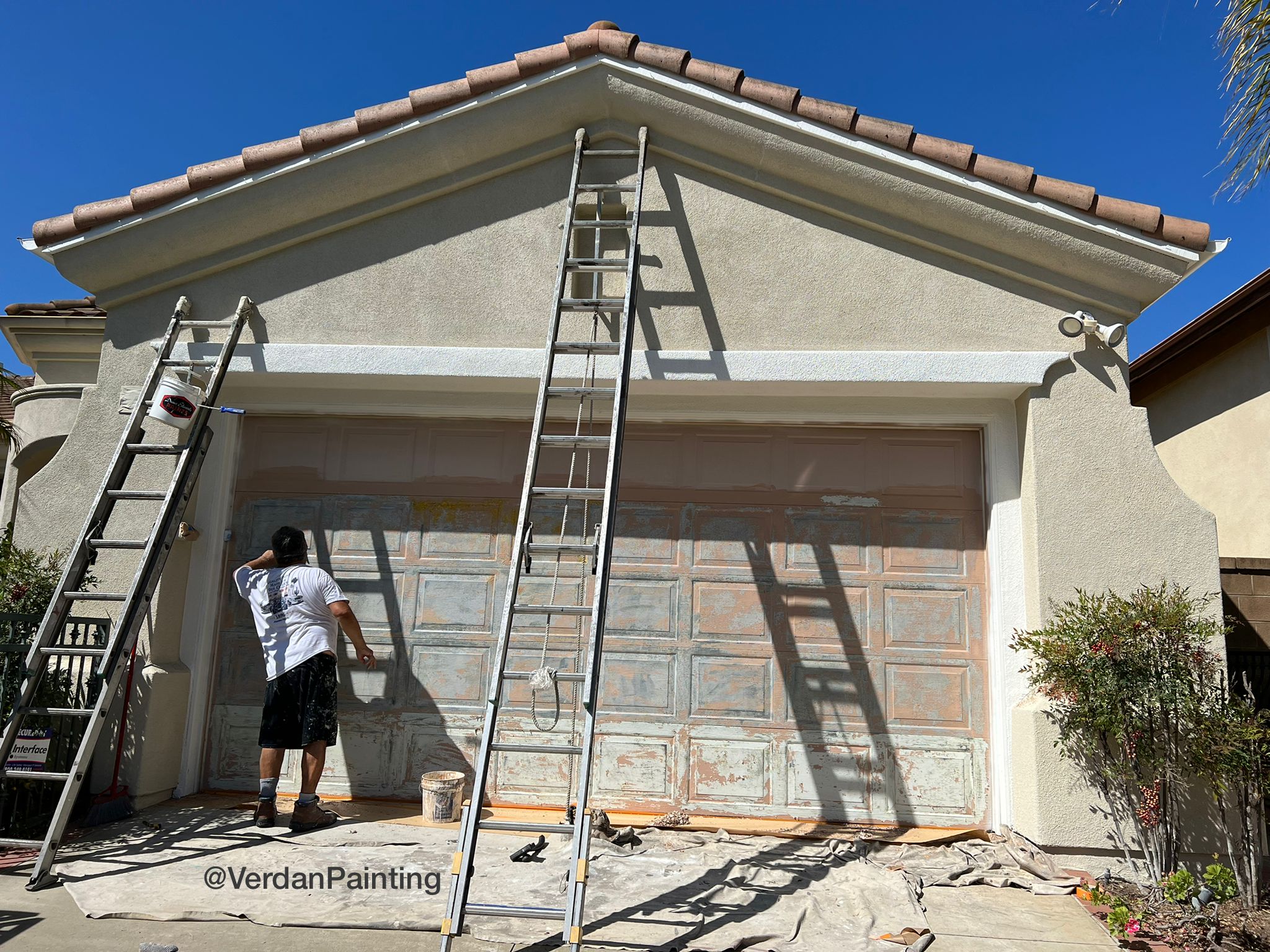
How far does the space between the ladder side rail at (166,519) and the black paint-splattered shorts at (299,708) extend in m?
0.88

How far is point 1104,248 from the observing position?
18.8 feet

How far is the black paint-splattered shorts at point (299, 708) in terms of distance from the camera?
18.6 feet

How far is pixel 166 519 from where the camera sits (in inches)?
212

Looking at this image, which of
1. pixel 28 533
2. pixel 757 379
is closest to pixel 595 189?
pixel 757 379

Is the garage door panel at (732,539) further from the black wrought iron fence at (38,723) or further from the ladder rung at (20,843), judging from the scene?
the ladder rung at (20,843)

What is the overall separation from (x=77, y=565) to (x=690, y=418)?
385 centimetres

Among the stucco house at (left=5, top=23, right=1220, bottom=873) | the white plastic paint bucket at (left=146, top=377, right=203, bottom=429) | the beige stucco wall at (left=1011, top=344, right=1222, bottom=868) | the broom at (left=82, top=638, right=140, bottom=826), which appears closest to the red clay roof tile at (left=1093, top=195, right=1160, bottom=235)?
the stucco house at (left=5, top=23, right=1220, bottom=873)

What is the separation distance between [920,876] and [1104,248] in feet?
12.7

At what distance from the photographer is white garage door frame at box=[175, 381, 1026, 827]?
19.5ft

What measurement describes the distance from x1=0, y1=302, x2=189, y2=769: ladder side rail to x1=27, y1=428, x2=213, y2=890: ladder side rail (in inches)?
13.1

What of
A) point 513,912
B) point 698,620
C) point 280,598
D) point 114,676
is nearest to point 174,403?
point 280,598

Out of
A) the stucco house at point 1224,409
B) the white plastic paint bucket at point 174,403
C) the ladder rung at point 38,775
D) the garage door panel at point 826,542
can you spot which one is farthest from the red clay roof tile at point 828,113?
the ladder rung at point 38,775

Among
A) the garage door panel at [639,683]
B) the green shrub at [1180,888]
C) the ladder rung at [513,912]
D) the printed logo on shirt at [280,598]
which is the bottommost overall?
the ladder rung at [513,912]

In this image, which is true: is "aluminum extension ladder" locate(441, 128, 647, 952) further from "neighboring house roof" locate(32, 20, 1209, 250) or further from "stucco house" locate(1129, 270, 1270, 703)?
"stucco house" locate(1129, 270, 1270, 703)
